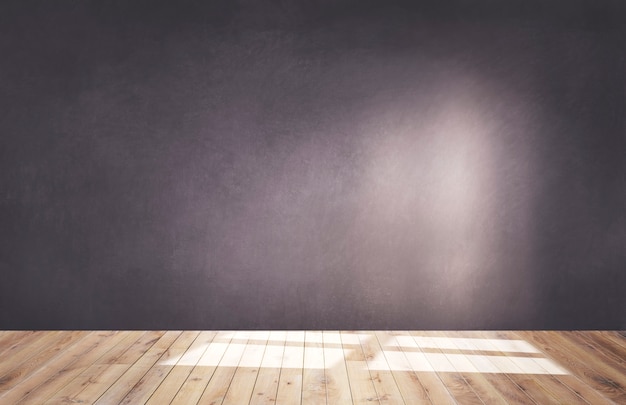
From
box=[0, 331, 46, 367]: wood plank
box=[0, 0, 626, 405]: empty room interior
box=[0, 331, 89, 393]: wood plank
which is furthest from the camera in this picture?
box=[0, 0, 626, 405]: empty room interior

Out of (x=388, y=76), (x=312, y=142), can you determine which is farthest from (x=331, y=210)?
(x=388, y=76)

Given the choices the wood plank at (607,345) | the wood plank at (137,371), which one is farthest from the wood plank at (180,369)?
the wood plank at (607,345)

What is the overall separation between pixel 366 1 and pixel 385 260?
178 centimetres

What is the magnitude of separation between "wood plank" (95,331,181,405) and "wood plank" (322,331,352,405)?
98cm

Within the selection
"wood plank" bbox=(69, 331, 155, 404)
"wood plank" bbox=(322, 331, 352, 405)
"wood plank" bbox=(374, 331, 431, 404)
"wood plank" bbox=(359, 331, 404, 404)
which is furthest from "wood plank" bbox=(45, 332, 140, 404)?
"wood plank" bbox=(374, 331, 431, 404)

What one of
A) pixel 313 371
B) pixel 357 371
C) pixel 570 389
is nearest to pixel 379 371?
pixel 357 371

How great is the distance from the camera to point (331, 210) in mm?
3811

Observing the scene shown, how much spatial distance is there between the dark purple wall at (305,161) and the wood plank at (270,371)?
0.86 ft

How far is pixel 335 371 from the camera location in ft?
9.86

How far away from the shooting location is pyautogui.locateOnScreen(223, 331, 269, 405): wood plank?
2664 millimetres

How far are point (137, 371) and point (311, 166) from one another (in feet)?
5.57

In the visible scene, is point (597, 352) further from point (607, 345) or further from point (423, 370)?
point (423, 370)

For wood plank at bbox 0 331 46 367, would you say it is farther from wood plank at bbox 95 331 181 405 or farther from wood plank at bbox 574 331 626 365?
wood plank at bbox 574 331 626 365

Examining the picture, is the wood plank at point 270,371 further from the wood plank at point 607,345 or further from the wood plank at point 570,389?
the wood plank at point 607,345
